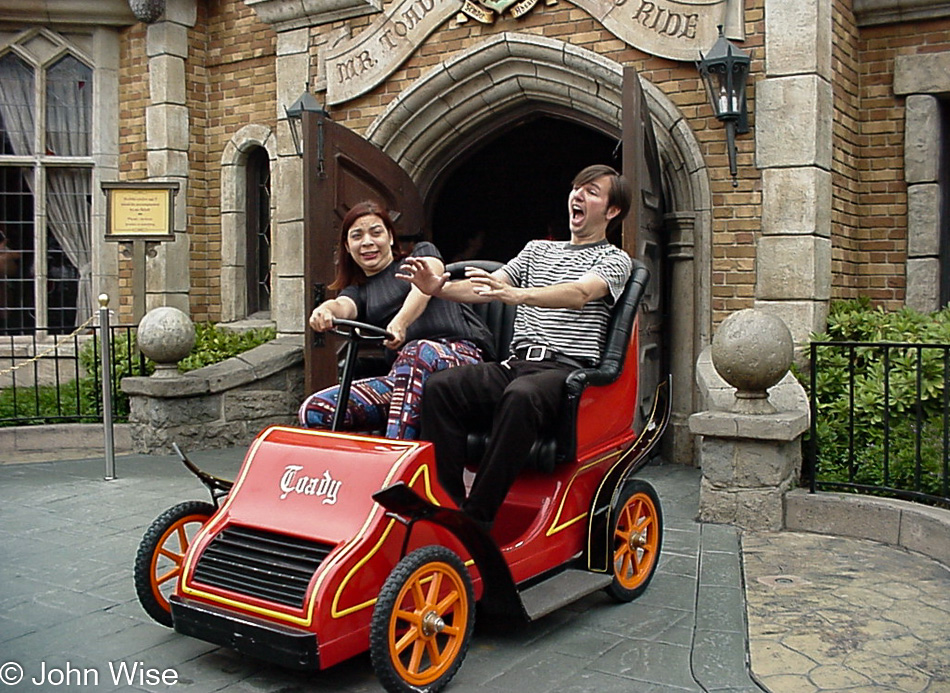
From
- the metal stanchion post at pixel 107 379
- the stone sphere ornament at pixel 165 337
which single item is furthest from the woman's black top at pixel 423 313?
the stone sphere ornament at pixel 165 337

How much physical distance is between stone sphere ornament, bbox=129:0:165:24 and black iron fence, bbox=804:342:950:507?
6889mm

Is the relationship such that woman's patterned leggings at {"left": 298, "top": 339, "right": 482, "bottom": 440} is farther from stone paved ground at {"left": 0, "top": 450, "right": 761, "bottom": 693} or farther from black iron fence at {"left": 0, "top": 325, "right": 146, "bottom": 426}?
black iron fence at {"left": 0, "top": 325, "right": 146, "bottom": 426}

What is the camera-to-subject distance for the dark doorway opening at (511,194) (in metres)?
11.3

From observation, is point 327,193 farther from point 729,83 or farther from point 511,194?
point 511,194

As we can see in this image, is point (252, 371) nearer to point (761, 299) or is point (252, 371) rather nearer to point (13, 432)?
point (13, 432)

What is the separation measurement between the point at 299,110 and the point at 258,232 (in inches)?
78.8

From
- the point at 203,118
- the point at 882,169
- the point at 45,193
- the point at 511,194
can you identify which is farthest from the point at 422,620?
the point at 511,194

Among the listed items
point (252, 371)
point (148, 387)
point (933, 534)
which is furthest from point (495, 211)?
point (933, 534)

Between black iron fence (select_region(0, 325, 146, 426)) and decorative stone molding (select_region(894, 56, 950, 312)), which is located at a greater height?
decorative stone molding (select_region(894, 56, 950, 312))

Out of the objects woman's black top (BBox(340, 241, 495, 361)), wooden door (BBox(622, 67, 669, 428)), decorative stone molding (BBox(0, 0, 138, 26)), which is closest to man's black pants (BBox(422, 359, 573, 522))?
woman's black top (BBox(340, 241, 495, 361))

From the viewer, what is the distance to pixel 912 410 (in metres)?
5.64

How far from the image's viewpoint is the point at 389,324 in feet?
12.7

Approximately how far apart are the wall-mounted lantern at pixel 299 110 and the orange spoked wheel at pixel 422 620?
17.5 feet

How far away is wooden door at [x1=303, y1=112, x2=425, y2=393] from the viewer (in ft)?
23.1
